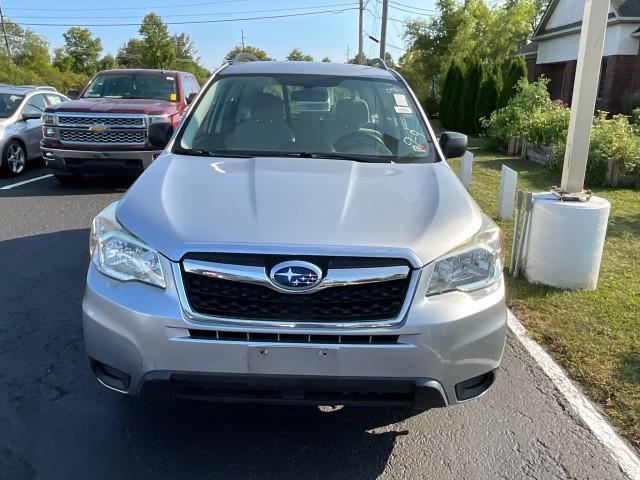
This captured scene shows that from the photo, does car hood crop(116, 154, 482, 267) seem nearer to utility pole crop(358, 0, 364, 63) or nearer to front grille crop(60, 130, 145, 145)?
front grille crop(60, 130, 145, 145)

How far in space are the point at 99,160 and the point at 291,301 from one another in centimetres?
701

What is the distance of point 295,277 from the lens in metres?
2.35

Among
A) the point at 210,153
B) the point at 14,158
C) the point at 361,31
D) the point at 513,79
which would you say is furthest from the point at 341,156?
the point at 361,31

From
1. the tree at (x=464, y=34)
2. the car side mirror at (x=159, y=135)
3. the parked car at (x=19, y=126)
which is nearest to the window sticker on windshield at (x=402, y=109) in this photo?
the car side mirror at (x=159, y=135)

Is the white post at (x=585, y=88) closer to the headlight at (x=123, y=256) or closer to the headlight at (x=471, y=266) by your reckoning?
the headlight at (x=471, y=266)

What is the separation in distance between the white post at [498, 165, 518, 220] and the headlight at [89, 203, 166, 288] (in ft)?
17.1

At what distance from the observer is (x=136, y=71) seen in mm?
10328

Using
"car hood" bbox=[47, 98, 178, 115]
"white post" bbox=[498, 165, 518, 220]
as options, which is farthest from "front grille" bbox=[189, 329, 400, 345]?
"car hood" bbox=[47, 98, 178, 115]

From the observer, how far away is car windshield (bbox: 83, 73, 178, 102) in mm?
9961

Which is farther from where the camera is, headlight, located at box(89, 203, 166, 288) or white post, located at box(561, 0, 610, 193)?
white post, located at box(561, 0, 610, 193)

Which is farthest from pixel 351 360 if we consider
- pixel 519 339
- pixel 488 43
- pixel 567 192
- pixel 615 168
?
pixel 488 43

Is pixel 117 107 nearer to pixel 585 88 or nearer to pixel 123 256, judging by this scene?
pixel 585 88

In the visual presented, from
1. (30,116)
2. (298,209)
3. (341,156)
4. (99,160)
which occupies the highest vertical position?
(341,156)

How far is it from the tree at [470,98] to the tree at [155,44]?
45.2m
